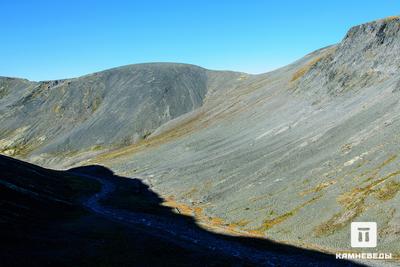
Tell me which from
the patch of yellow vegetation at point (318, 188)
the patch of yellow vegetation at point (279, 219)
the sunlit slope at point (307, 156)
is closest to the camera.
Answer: the sunlit slope at point (307, 156)

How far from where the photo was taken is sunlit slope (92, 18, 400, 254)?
51.8 meters

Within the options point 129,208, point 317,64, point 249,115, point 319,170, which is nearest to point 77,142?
point 249,115

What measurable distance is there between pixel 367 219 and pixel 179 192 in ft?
152

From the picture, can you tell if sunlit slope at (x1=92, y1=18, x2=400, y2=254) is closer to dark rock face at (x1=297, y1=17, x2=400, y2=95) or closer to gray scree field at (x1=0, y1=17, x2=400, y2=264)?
gray scree field at (x1=0, y1=17, x2=400, y2=264)

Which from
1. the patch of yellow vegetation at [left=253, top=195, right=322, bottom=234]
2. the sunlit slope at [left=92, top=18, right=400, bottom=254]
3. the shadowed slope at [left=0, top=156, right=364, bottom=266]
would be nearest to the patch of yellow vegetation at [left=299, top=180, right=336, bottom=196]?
the sunlit slope at [left=92, top=18, right=400, bottom=254]

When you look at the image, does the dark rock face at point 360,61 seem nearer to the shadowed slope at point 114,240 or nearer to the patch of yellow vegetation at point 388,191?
the patch of yellow vegetation at point 388,191

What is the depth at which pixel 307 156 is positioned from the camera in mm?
75125

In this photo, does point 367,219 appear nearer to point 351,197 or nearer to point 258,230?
point 351,197
